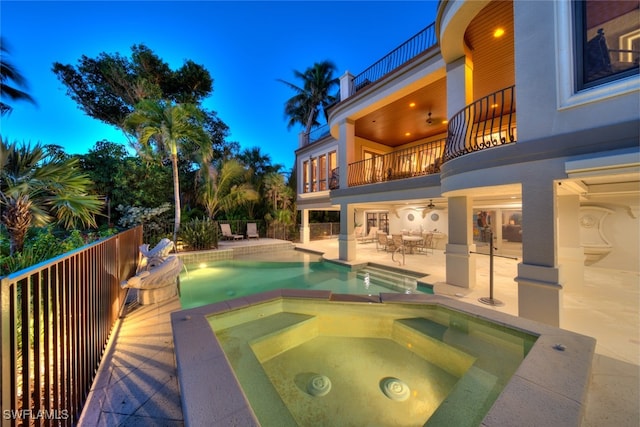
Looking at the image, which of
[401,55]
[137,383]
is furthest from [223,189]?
[137,383]

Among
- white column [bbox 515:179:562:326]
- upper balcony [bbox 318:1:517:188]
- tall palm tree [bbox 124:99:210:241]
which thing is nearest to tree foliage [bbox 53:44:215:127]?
tall palm tree [bbox 124:99:210:241]

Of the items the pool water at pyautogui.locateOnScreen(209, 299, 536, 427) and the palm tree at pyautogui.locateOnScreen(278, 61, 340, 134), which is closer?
the pool water at pyautogui.locateOnScreen(209, 299, 536, 427)

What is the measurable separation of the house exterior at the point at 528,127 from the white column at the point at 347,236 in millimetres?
42

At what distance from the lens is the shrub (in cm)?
1063

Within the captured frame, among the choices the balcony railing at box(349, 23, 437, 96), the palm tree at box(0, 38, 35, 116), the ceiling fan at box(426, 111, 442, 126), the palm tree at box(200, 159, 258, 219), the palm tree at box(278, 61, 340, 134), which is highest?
the palm tree at box(278, 61, 340, 134)

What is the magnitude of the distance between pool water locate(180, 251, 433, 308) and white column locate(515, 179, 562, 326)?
2.53 m

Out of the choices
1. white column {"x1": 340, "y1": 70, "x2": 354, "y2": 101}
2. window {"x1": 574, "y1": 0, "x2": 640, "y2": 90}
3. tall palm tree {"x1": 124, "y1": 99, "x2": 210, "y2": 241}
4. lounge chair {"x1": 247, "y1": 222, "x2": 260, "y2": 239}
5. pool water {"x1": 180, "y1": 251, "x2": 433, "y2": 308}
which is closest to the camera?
window {"x1": 574, "y1": 0, "x2": 640, "y2": 90}

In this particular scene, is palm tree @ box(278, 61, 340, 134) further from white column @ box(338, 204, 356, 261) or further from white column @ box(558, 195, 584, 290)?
white column @ box(558, 195, 584, 290)

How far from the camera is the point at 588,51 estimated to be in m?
3.33

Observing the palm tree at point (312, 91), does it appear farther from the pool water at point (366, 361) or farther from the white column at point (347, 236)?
the pool water at point (366, 361)

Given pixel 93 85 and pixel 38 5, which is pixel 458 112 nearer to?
pixel 93 85

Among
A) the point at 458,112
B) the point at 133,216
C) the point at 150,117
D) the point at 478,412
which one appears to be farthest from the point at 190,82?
the point at 478,412

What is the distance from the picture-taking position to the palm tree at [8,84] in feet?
39.8

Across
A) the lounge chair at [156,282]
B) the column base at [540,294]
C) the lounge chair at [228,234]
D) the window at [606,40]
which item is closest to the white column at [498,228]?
the column base at [540,294]
